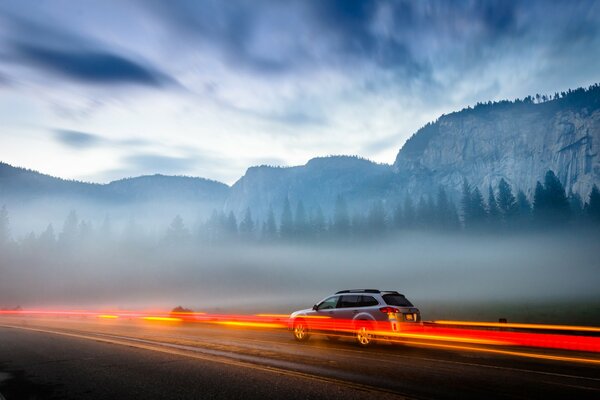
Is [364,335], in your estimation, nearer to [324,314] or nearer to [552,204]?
[324,314]

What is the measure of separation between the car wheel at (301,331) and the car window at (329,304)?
39.0 inches

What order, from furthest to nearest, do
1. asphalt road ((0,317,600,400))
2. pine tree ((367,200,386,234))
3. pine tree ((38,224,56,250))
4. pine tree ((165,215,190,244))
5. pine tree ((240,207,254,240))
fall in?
pine tree ((240,207,254,240))
pine tree ((165,215,190,244))
pine tree ((38,224,56,250))
pine tree ((367,200,386,234))
asphalt road ((0,317,600,400))

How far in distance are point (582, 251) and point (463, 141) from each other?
408 feet

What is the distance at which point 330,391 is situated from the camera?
693 cm

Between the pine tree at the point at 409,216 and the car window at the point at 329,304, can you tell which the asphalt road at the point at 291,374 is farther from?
the pine tree at the point at 409,216

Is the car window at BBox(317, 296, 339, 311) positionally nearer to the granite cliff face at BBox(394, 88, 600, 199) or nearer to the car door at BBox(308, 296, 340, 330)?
the car door at BBox(308, 296, 340, 330)

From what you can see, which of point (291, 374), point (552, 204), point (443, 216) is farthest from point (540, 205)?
point (291, 374)

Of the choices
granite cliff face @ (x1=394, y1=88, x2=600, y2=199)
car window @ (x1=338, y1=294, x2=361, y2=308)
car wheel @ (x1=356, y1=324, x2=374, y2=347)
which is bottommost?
car wheel @ (x1=356, y1=324, x2=374, y2=347)

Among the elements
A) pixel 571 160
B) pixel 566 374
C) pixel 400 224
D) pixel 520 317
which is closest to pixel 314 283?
pixel 400 224

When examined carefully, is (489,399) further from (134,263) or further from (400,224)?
(134,263)

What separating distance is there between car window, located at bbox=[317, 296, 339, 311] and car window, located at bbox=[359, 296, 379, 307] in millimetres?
1373

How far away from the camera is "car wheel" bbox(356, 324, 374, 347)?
13789 millimetres

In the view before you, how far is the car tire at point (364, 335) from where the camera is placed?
45.2ft

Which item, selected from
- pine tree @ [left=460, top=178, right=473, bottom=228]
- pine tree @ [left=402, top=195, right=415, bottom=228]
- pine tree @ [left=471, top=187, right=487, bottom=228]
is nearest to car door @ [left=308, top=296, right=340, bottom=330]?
pine tree @ [left=460, top=178, right=473, bottom=228]
